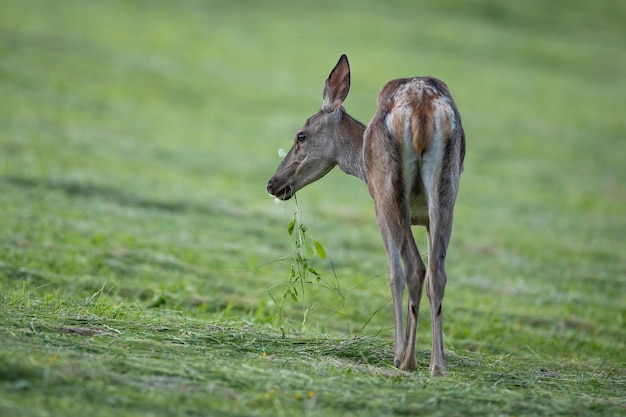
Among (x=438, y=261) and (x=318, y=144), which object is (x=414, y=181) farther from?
(x=318, y=144)

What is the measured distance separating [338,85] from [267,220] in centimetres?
867

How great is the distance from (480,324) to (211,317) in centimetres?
356

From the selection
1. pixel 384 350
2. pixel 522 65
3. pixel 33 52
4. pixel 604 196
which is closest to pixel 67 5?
pixel 33 52

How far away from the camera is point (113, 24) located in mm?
37938

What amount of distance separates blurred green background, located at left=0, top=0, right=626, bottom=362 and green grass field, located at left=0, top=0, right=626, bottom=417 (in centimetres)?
9

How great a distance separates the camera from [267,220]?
17797 millimetres

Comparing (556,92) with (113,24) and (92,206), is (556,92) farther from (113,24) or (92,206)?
(92,206)

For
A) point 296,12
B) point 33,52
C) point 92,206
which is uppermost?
point 296,12

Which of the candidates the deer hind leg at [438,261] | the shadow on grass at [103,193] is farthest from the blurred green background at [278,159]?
the deer hind leg at [438,261]

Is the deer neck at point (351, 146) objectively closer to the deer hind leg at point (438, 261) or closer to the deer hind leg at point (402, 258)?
the deer hind leg at point (402, 258)

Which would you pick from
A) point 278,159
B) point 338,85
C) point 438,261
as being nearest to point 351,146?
point 338,85

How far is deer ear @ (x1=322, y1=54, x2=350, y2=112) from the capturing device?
365 inches

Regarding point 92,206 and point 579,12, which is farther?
point 579,12

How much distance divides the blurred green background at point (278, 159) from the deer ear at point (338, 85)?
206cm
